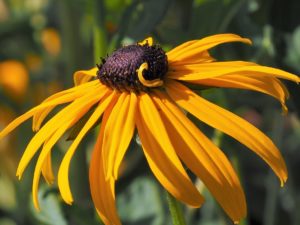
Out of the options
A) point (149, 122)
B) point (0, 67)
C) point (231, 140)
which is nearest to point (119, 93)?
point (149, 122)

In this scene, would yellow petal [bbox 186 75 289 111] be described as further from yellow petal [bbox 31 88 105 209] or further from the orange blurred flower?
the orange blurred flower

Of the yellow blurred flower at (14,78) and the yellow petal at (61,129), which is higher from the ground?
the yellow blurred flower at (14,78)

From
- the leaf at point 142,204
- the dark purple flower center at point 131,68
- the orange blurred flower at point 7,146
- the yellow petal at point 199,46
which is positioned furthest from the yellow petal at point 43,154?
the orange blurred flower at point 7,146

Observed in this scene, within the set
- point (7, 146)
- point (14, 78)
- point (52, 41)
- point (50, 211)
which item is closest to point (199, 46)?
point (50, 211)

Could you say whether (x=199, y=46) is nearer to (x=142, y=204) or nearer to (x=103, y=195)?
(x=103, y=195)

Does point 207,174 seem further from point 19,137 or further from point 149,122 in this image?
point 19,137

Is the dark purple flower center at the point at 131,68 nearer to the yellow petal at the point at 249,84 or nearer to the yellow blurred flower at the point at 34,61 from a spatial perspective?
the yellow petal at the point at 249,84

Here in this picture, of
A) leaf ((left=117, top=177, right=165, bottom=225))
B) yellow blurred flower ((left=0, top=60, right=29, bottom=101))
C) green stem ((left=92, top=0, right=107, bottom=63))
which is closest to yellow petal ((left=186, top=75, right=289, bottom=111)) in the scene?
green stem ((left=92, top=0, right=107, bottom=63))
